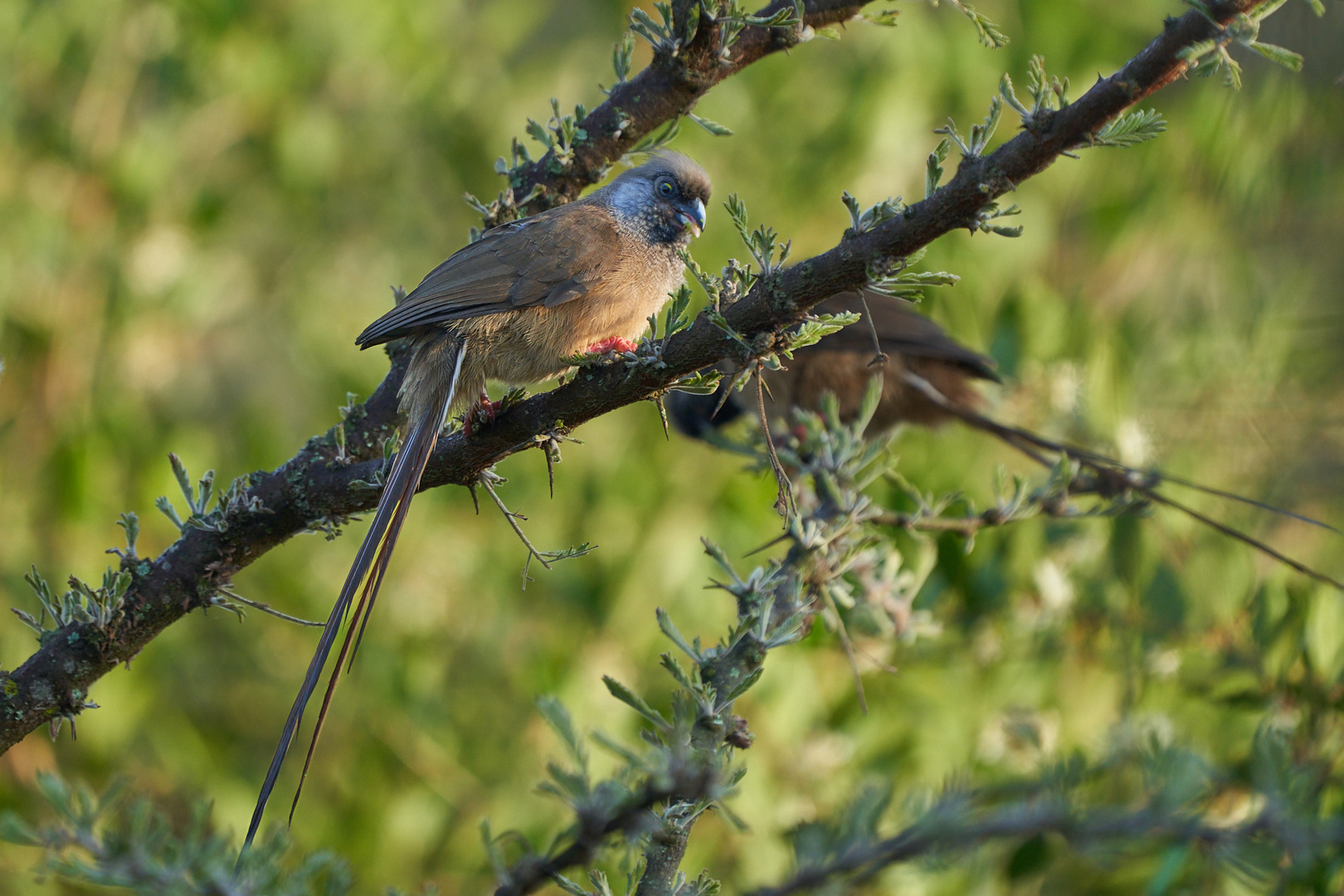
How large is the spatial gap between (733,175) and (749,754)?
2883 millimetres

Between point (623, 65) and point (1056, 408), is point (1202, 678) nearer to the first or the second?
point (1056, 408)

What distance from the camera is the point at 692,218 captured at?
3396 millimetres

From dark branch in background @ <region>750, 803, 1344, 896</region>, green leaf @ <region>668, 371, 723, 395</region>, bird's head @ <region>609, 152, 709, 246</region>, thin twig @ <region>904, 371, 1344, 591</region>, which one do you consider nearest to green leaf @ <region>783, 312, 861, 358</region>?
green leaf @ <region>668, 371, 723, 395</region>

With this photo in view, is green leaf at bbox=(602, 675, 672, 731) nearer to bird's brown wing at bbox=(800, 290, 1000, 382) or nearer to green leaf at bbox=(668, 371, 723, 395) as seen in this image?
green leaf at bbox=(668, 371, 723, 395)

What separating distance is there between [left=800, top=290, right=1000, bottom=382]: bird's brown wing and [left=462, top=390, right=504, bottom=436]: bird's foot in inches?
66.6

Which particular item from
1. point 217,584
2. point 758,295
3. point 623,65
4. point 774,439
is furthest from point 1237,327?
point 217,584

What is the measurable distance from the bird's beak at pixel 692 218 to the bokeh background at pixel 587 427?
1.51m

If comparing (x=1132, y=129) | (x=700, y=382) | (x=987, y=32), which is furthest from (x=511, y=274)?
(x=1132, y=129)

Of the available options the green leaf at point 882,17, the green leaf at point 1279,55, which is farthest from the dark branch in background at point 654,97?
the green leaf at point 1279,55

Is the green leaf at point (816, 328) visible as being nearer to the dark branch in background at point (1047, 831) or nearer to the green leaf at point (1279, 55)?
the green leaf at point (1279, 55)

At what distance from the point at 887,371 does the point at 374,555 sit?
254 centimetres

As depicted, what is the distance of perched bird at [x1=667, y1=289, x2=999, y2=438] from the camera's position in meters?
3.97

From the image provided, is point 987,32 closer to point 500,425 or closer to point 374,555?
point 500,425

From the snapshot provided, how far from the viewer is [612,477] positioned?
516 cm
